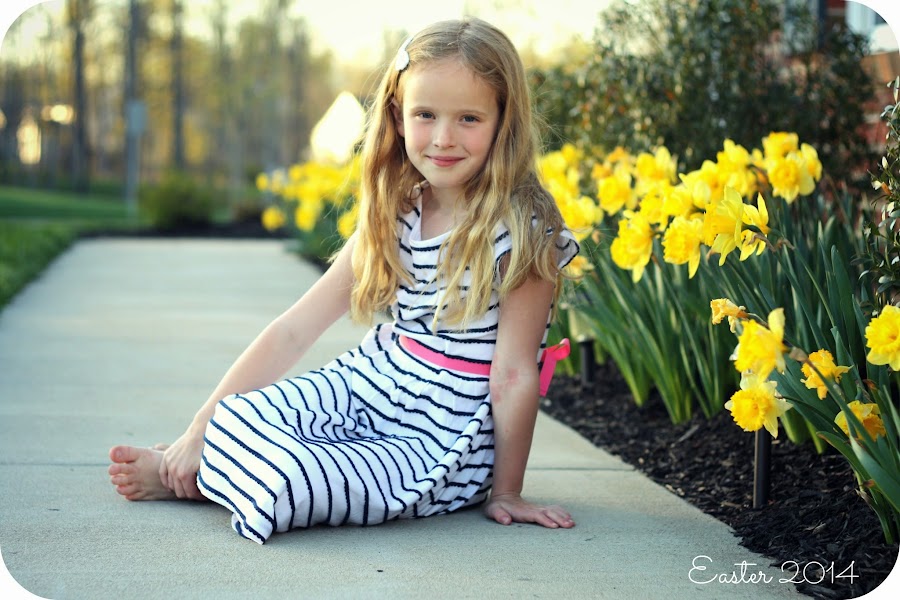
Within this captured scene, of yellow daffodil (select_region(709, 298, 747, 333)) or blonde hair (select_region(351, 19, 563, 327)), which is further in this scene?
blonde hair (select_region(351, 19, 563, 327))

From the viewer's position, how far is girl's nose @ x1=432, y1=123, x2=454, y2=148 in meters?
2.45

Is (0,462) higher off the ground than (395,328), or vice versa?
(395,328)

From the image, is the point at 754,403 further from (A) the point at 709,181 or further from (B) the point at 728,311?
(A) the point at 709,181

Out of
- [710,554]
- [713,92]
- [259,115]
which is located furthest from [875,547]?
[259,115]

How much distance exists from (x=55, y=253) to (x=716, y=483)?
26.3 ft

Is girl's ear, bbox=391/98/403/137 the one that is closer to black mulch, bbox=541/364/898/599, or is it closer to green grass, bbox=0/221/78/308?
black mulch, bbox=541/364/898/599

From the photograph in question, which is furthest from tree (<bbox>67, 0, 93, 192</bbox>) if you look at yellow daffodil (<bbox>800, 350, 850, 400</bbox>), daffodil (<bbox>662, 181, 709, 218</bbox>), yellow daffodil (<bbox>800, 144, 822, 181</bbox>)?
yellow daffodil (<bbox>800, 350, 850, 400</bbox>)

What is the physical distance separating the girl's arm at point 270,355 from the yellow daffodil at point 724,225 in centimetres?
92

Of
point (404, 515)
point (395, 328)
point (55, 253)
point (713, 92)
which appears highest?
point (713, 92)

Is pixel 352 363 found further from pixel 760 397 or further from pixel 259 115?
pixel 259 115

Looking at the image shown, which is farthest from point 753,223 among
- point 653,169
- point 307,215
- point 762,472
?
point 307,215

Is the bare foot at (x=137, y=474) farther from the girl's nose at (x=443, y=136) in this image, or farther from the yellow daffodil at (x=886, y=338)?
the yellow daffodil at (x=886, y=338)

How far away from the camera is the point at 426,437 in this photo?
2.50 meters

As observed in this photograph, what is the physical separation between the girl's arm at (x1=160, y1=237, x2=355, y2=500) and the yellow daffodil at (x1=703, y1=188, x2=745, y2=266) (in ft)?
3.03
